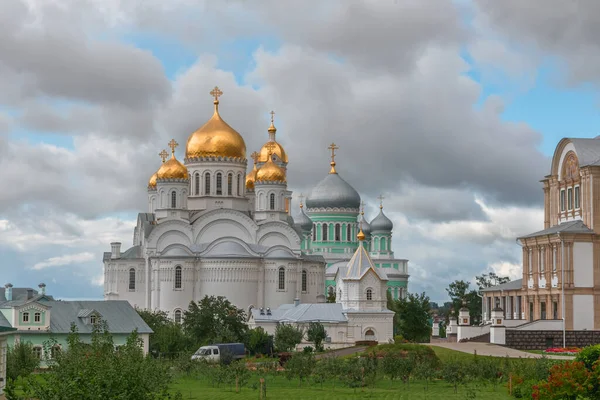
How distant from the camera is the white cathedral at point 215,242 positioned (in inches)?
2813

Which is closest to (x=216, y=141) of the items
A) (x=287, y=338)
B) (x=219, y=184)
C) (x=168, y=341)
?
(x=219, y=184)

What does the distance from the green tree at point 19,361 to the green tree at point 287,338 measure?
19.7 metres

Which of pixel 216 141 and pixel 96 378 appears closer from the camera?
pixel 96 378

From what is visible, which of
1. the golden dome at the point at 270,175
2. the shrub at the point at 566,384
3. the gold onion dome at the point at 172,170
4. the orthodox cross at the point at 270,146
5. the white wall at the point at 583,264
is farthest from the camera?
the orthodox cross at the point at 270,146

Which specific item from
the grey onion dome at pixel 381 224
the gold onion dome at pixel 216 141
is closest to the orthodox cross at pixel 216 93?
the gold onion dome at pixel 216 141

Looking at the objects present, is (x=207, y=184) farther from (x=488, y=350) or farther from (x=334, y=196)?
(x=488, y=350)

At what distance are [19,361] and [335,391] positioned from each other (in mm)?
9465

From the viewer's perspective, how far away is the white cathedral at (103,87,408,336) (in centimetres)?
7144

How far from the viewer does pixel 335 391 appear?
33.2 metres

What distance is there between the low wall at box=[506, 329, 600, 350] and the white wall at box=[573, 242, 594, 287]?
2.23 m

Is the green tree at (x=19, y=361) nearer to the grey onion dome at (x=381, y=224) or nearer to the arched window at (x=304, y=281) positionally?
the arched window at (x=304, y=281)

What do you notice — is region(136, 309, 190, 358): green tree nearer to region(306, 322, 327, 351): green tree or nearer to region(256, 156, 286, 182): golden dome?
region(306, 322, 327, 351): green tree

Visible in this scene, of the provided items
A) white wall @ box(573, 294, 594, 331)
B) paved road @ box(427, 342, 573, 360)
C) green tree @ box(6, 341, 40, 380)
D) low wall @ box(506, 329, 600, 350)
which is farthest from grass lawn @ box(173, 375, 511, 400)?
white wall @ box(573, 294, 594, 331)

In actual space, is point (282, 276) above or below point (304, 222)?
below
